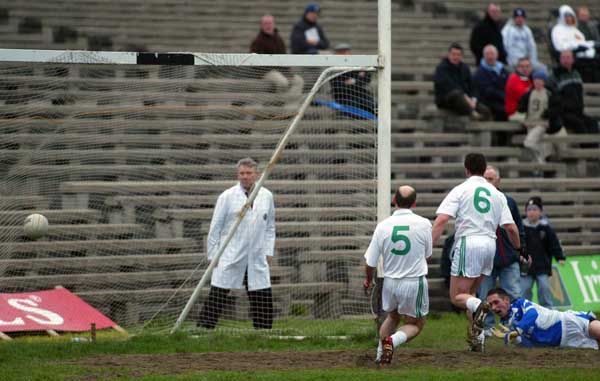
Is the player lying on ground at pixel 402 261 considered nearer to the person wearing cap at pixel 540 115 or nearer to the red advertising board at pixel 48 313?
the red advertising board at pixel 48 313

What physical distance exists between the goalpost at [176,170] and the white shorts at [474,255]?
1.13m

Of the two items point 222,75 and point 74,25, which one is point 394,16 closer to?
point 74,25

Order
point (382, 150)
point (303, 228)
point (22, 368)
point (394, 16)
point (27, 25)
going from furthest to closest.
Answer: point (394, 16) < point (27, 25) < point (303, 228) < point (382, 150) < point (22, 368)

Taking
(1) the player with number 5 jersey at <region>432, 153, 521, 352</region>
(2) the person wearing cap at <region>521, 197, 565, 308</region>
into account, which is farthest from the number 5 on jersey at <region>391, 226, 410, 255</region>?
(2) the person wearing cap at <region>521, 197, 565, 308</region>

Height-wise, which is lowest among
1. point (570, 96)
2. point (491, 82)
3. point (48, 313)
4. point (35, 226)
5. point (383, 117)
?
point (48, 313)

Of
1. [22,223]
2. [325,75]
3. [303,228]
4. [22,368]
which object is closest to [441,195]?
[303,228]

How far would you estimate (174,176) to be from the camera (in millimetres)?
16000

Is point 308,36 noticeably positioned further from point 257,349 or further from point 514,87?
point 257,349

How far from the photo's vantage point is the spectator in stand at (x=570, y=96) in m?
21.3

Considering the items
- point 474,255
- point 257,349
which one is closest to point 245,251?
point 257,349

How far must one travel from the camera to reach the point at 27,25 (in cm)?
2311

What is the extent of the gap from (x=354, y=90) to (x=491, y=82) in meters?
6.35

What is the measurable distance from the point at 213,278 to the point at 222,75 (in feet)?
7.88

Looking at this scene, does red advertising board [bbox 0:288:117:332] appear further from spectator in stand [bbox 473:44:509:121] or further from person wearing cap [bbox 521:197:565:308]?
spectator in stand [bbox 473:44:509:121]
